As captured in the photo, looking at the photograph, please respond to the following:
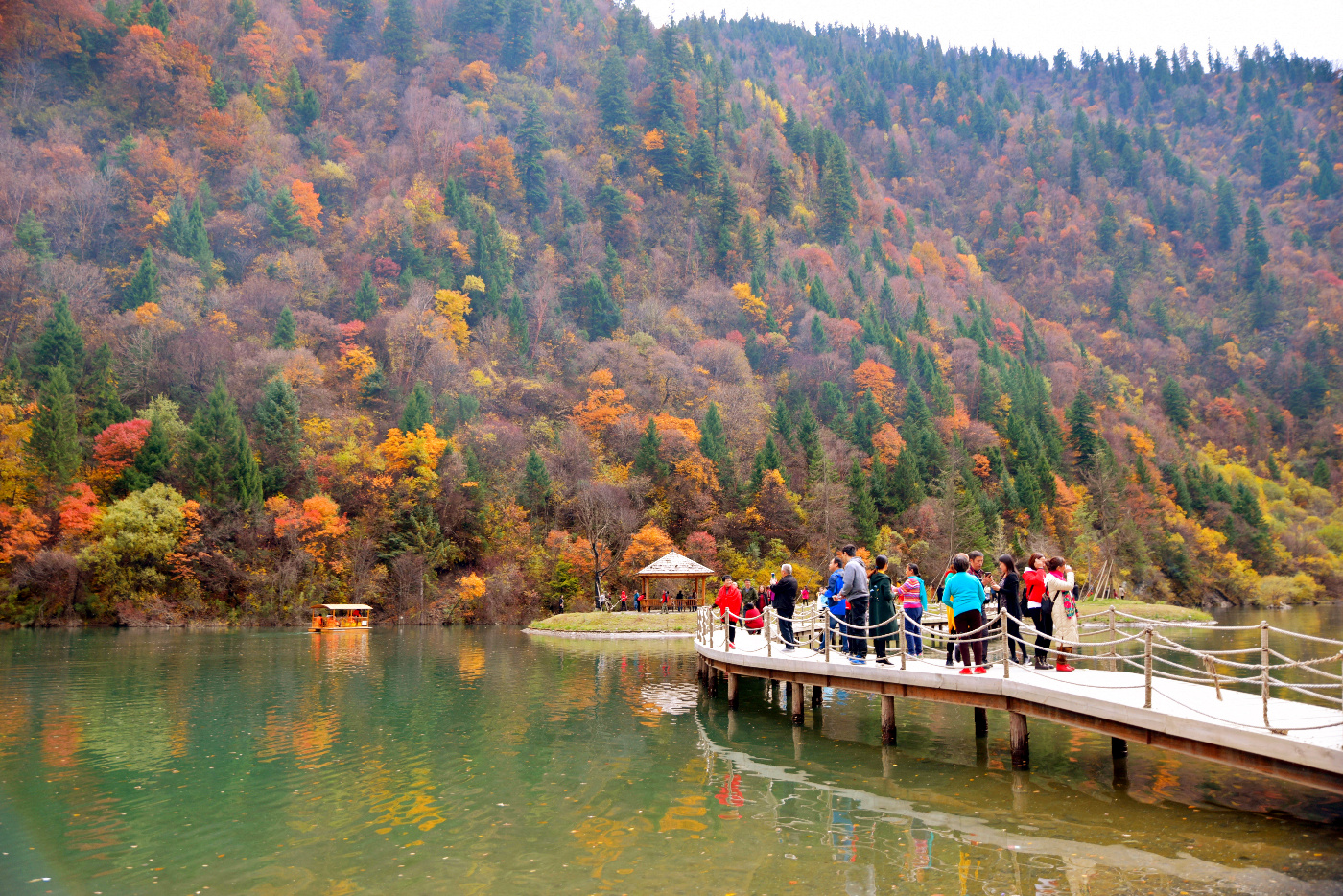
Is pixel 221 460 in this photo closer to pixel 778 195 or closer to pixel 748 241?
pixel 748 241

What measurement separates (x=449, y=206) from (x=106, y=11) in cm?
4451

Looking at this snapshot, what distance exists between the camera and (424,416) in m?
70.1

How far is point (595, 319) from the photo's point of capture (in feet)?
322

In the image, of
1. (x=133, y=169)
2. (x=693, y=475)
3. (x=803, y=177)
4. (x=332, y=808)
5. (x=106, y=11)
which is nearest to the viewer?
(x=332, y=808)

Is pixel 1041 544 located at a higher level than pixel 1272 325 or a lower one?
lower

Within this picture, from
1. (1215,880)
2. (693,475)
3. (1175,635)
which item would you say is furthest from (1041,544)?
(1215,880)

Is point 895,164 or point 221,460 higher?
point 895,164

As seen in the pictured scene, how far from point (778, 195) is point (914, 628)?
113 meters

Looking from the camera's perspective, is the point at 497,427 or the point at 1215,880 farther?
the point at 497,427

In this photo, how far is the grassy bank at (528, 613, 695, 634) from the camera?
4878 cm

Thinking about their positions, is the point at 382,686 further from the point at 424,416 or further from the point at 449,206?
the point at 449,206

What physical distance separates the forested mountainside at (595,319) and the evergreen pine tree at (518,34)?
519mm

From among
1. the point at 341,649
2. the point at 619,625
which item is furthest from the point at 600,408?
the point at 341,649

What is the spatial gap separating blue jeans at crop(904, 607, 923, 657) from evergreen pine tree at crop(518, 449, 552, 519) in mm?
51140
